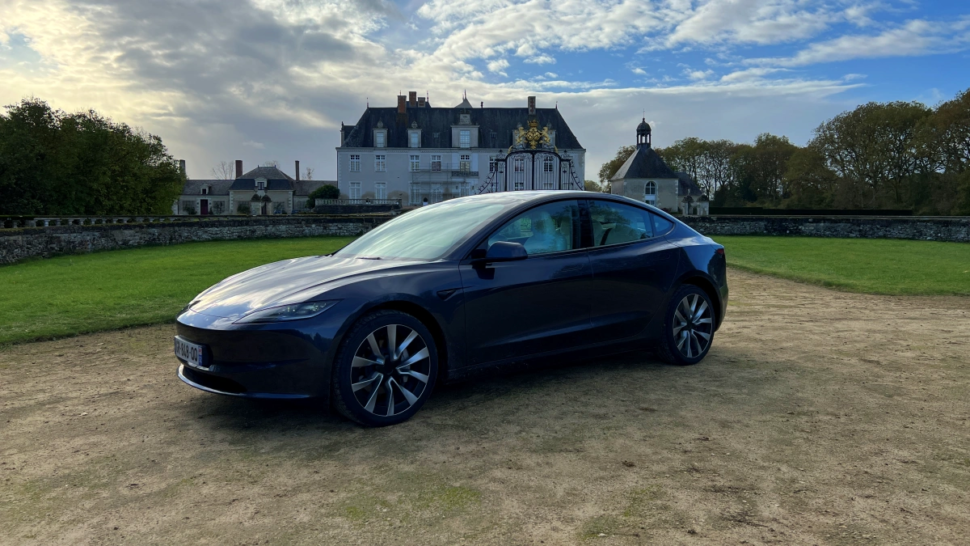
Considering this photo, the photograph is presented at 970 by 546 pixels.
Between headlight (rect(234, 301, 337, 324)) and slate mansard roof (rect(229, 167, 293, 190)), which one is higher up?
slate mansard roof (rect(229, 167, 293, 190))

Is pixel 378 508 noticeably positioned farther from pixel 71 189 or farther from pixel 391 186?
pixel 391 186

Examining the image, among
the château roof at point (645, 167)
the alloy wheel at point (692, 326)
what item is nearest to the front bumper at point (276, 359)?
the alloy wheel at point (692, 326)

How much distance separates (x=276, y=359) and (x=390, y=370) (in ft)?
2.35

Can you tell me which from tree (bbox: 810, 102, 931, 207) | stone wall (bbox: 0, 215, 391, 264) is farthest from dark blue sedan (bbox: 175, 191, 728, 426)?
tree (bbox: 810, 102, 931, 207)

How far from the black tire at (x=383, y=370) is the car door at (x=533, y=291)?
15.2 inches

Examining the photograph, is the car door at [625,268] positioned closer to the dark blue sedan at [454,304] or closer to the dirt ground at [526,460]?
the dark blue sedan at [454,304]

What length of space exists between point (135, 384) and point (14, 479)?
208cm

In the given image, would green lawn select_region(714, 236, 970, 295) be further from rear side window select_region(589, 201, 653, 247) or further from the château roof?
the château roof

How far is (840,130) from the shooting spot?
60031mm

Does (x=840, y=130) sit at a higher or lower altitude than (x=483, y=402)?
higher

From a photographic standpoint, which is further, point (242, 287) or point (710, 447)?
point (242, 287)

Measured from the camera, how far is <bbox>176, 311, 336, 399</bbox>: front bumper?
399 cm

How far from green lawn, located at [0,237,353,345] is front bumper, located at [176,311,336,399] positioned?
199 inches

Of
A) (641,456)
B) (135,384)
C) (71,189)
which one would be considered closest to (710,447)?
(641,456)
